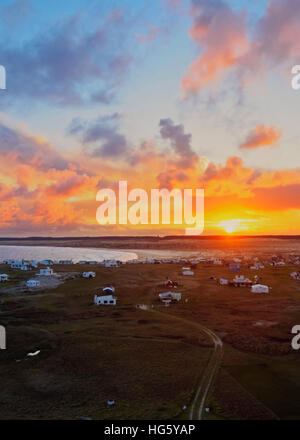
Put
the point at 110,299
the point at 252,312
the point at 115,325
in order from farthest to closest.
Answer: the point at 110,299
the point at 252,312
the point at 115,325

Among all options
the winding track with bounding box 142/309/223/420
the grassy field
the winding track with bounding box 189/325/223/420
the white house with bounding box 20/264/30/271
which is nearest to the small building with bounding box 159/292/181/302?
the grassy field

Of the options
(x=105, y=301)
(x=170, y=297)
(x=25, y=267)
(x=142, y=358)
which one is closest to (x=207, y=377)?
(x=142, y=358)

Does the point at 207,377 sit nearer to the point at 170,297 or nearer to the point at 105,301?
the point at 170,297

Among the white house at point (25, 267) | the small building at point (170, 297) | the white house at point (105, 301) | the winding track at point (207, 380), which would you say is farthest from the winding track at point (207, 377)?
the white house at point (25, 267)

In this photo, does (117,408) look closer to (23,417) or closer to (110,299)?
(23,417)

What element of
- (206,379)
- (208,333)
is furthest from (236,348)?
(206,379)

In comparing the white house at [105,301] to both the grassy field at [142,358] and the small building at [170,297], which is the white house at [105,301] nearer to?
the grassy field at [142,358]
